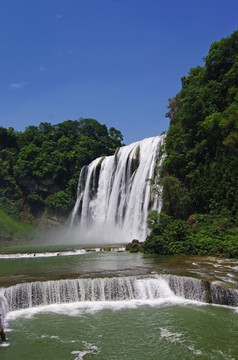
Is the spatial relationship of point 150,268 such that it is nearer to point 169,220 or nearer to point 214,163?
point 169,220

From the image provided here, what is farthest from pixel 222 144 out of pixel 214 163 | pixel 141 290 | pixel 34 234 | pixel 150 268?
pixel 34 234

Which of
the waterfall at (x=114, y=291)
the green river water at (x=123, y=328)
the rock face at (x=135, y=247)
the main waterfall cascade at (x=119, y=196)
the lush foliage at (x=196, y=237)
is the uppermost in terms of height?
the main waterfall cascade at (x=119, y=196)

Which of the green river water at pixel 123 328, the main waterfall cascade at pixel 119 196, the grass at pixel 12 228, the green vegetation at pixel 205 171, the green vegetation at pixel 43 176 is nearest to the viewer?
the green river water at pixel 123 328

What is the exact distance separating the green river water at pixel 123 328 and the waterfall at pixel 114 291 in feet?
0.81

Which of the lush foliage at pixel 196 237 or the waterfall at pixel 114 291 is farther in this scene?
the lush foliage at pixel 196 237

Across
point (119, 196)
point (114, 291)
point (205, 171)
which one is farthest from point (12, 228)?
point (114, 291)

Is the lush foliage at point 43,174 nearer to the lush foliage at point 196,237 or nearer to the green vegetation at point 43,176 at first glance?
the green vegetation at point 43,176

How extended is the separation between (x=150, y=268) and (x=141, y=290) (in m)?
2.27

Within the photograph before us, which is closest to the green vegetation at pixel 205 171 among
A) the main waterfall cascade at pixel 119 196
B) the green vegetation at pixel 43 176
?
the main waterfall cascade at pixel 119 196

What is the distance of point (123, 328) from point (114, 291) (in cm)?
290

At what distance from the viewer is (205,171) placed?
23.3 meters

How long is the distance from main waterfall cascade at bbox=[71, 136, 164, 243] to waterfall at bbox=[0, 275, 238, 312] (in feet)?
50.8

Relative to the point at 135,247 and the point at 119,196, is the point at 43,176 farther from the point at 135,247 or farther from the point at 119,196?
the point at 135,247

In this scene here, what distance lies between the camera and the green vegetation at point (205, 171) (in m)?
19.2
